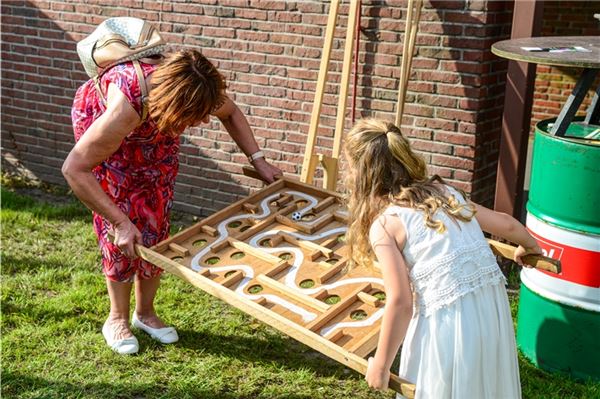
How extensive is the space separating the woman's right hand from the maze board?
81 millimetres

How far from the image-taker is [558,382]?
12.9 feet

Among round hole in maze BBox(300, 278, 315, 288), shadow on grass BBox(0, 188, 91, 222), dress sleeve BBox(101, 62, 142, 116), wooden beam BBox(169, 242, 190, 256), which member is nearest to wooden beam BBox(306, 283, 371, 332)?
round hole in maze BBox(300, 278, 315, 288)

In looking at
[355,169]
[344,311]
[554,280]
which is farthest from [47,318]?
[554,280]

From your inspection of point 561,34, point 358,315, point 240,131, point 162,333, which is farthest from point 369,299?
point 561,34

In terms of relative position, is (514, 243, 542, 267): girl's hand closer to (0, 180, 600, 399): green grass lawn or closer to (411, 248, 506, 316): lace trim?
(411, 248, 506, 316): lace trim

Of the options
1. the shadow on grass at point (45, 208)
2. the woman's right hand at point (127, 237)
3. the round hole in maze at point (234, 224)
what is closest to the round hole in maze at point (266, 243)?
the round hole in maze at point (234, 224)

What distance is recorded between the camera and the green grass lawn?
3881mm

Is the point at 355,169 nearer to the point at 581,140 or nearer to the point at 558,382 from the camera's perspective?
the point at 581,140

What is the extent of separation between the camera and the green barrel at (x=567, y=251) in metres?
3.62

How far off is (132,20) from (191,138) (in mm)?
2571

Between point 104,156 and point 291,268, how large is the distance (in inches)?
40.1

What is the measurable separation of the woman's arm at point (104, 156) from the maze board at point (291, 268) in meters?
0.16

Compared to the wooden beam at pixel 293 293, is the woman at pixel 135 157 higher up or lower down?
higher up

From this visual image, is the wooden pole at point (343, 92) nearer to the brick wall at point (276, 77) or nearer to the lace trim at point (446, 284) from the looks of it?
the brick wall at point (276, 77)
